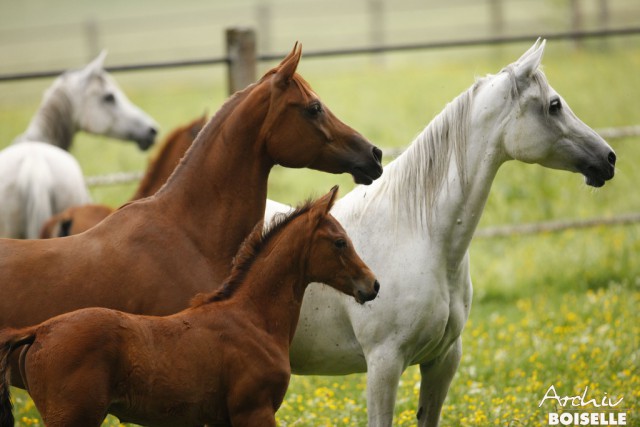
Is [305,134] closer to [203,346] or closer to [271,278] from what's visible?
[271,278]

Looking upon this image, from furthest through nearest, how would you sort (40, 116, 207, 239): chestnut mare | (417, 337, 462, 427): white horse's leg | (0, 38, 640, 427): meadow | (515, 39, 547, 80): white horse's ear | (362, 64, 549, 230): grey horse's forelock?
(40, 116, 207, 239): chestnut mare
(0, 38, 640, 427): meadow
(417, 337, 462, 427): white horse's leg
(362, 64, 549, 230): grey horse's forelock
(515, 39, 547, 80): white horse's ear

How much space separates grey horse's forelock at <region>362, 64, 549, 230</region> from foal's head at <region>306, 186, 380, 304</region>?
0.67 metres

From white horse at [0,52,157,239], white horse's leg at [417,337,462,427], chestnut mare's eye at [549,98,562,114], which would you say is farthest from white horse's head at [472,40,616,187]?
white horse at [0,52,157,239]

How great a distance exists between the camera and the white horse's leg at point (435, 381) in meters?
4.52

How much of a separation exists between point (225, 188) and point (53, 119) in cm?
403

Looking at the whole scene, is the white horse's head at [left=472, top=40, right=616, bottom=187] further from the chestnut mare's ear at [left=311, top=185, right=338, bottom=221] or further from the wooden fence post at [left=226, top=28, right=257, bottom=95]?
the wooden fence post at [left=226, top=28, right=257, bottom=95]

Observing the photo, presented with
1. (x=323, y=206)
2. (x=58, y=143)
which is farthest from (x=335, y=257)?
(x=58, y=143)

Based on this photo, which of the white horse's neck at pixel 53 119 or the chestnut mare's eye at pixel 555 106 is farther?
the white horse's neck at pixel 53 119

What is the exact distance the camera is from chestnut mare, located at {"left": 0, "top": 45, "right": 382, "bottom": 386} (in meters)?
3.81

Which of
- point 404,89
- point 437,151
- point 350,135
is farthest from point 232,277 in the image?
point 404,89

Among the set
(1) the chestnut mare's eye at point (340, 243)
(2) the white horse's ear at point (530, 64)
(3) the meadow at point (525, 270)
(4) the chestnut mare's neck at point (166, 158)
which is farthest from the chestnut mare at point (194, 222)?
(4) the chestnut mare's neck at point (166, 158)

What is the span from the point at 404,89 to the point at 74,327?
1462 centimetres

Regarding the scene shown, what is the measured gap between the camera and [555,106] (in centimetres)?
418

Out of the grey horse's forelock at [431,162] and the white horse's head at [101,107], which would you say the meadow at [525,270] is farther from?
the white horse's head at [101,107]
